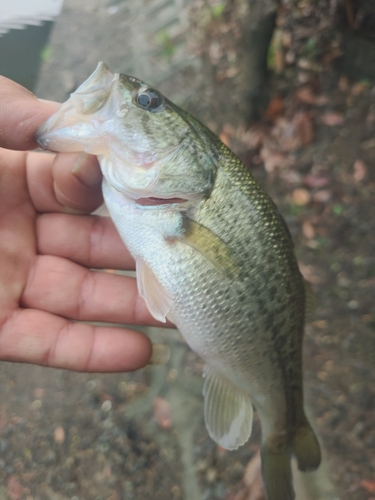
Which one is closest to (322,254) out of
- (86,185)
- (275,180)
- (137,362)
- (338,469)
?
(275,180)

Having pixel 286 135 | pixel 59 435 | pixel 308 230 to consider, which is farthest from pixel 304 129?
pixel 59 435

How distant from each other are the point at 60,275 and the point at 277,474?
129 cm

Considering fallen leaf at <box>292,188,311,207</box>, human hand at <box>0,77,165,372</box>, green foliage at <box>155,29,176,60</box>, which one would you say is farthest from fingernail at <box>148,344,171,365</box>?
green foliage at <box>155,29,176,60</box>

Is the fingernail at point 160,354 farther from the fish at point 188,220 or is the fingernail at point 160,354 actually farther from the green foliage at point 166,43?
the green foliage at point 166,43

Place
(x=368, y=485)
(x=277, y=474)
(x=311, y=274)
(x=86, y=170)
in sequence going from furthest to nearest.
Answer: (x=311, y=274), (x=368, y=485), (x=277, y=474), (x=86, y=170)

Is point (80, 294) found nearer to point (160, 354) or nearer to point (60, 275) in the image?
point (60, 275)

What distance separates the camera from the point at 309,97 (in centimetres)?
340

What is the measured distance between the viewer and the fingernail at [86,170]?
5.14 ft

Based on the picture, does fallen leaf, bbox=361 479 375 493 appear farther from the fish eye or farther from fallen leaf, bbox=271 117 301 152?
fallen leaf, bbox=271 117 301 152

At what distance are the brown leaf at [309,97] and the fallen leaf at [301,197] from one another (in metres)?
0.80

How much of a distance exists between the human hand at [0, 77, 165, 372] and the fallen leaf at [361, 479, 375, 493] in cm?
145

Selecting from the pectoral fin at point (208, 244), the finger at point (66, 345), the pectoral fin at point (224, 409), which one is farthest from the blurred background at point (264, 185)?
the pectoral fin at point (208, 244)

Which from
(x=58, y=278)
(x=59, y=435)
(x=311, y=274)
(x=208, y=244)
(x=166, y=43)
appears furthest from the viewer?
(x=166, y=43)

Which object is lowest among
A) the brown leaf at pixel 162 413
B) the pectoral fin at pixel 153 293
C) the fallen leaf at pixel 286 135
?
the brown leaf at pixel 162 413
